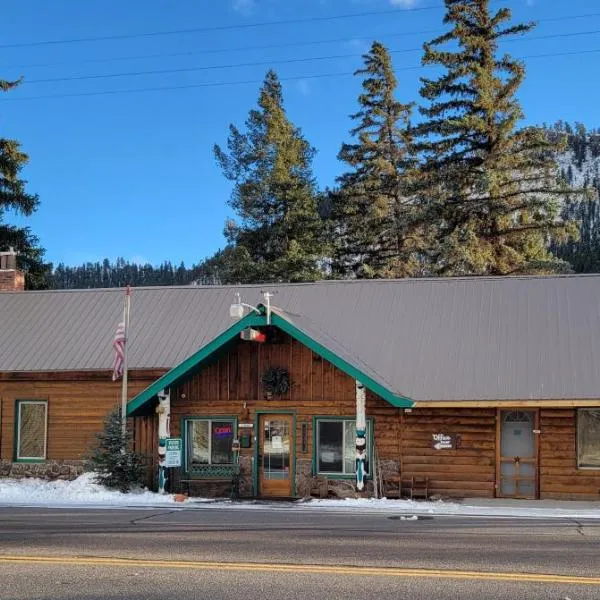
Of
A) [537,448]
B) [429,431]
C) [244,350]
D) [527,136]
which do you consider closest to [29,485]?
[244,350]

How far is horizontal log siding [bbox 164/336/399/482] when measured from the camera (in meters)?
20.1

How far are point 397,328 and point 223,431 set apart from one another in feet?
17.4

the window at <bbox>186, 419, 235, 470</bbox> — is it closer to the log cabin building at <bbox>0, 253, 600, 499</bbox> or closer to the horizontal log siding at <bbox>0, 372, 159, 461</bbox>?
the log cabin building at <bbox>0, 253, 600, 499</bbox>

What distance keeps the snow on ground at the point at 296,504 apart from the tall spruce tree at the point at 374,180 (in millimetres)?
26000

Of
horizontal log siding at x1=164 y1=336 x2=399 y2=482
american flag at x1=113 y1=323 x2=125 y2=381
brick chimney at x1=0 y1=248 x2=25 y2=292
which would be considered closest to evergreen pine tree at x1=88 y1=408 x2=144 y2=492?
american flag at x1=113 y1=323 x2=125 y2=381

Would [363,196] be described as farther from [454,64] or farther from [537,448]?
[537,448]

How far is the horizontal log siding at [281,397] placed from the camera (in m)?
20.1

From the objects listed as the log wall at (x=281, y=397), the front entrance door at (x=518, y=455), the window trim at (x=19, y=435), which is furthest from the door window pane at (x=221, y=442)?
the front entrance door at (x=518, y=455)

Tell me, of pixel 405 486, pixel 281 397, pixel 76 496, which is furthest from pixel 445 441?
pixel 76 496

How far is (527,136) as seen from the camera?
119ft

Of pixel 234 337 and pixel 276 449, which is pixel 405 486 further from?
pixel 234 337

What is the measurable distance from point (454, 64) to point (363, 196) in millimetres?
10300

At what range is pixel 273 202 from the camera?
1751 inches

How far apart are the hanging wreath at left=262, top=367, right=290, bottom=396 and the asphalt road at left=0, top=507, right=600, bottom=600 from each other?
5773mm
